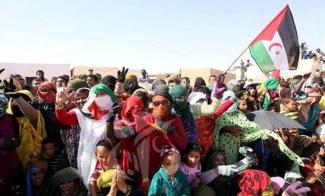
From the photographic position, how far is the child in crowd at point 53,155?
146 inches

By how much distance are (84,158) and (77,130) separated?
1.23ft

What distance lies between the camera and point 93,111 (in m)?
3.52

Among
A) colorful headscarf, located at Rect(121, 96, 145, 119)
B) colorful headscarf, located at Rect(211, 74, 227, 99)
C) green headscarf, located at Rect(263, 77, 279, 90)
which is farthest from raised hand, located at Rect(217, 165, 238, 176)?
green headscarf, located at Rect(263, 77, 279, 90)

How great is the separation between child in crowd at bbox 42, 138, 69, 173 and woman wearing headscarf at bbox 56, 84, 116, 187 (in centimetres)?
29

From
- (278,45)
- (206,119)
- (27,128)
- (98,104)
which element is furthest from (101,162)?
(278,45)

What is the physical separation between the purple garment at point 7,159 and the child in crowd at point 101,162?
0.74 m

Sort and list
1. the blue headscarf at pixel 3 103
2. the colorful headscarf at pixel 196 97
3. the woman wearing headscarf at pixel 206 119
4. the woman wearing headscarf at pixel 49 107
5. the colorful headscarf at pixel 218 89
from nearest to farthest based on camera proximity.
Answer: the blue headscarf at pixel 3 103 < the woman wearing headscarf at pixel 49 107 < the woman wearing headscarf at pixel 206 119 < the colorful headscarf at pixel 218 89 < the colorful headscarf at pixel 196 97

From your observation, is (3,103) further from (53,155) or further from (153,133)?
(153,133)

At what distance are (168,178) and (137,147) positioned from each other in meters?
0.41

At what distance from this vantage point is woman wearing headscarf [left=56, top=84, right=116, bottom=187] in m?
3.50

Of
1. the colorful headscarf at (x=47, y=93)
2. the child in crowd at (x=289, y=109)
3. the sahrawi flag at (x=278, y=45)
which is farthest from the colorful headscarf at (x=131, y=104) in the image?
the sahrawi flag at (x=278, y=45)

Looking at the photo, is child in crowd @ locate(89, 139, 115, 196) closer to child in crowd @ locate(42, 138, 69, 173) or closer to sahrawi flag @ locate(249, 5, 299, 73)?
child in crowd @ locate(42, 138, 69, 173)

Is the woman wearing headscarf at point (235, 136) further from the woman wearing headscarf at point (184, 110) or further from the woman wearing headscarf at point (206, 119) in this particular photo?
the woman wearing headscarf at point (184, 110)

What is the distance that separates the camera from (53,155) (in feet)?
12.3
